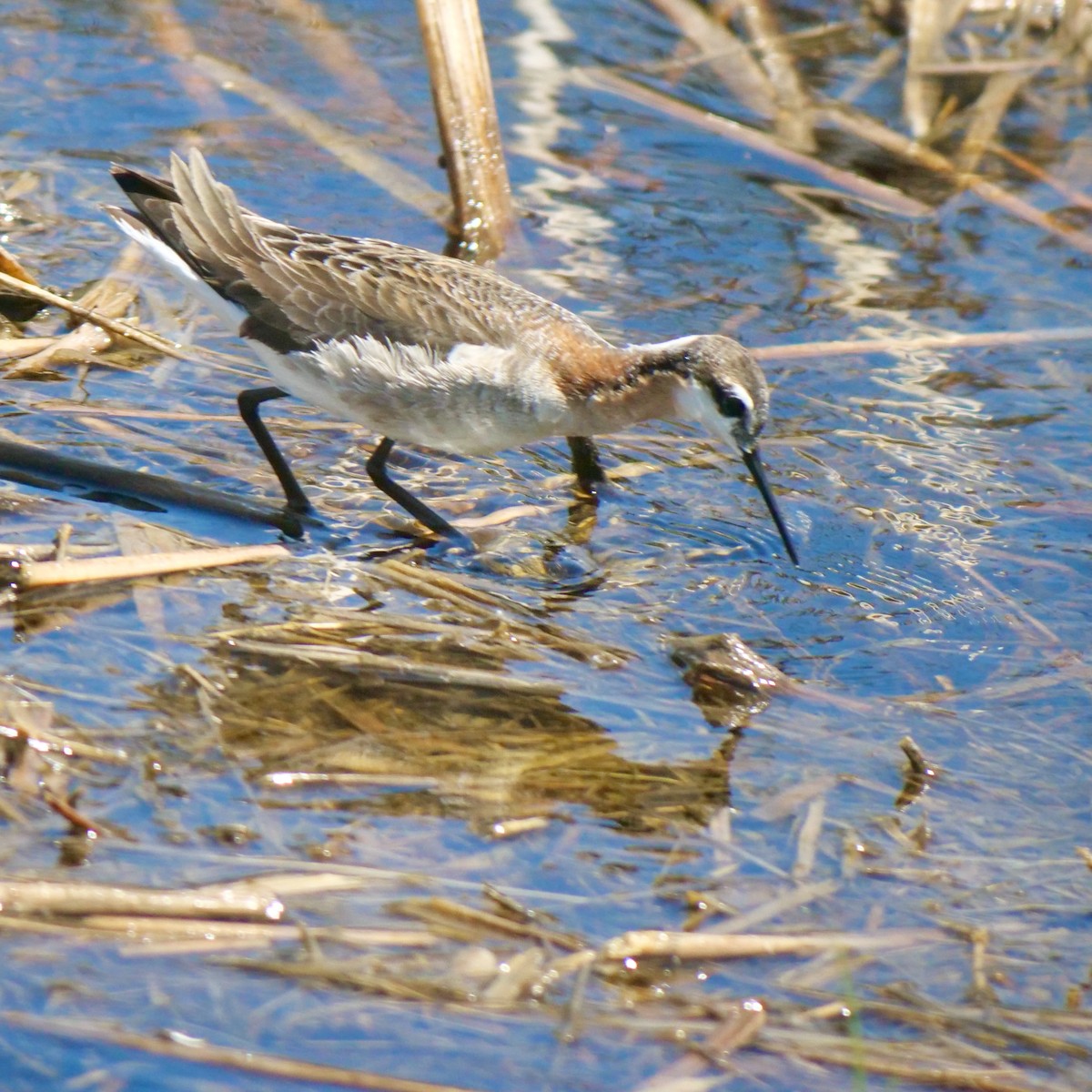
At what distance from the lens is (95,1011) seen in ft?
11.0

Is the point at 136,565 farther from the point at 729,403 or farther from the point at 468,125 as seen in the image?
the point at 468,125

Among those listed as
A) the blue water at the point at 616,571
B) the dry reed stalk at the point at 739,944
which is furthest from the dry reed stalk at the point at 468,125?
the dry reed stalk at the point at 739,944

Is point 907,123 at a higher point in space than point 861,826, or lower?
higher

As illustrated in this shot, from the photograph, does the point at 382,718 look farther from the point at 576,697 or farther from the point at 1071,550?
the point at 1071,550

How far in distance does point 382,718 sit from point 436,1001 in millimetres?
1236

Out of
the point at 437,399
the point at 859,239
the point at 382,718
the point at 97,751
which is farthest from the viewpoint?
the point at 859,239

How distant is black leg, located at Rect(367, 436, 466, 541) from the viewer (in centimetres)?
589

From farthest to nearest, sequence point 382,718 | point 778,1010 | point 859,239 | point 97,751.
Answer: point 859,239
point 382,718
point 97,751
point 778,1010

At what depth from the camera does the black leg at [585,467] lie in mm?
6414

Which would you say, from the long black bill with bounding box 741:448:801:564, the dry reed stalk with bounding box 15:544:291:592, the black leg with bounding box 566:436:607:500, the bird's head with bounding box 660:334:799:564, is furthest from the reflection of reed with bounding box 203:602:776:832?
the black leg with bounding box 566:436:607:500

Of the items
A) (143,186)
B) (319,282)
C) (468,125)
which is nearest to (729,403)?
(319,282)

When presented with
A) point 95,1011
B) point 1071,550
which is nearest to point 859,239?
point 1071,550

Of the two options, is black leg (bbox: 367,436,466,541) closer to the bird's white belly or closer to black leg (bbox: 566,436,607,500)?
the bird's white belly

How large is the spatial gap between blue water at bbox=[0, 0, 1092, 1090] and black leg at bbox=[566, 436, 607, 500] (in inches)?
4.7
